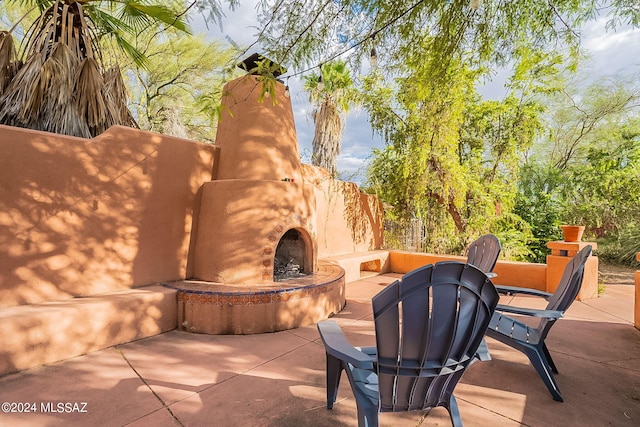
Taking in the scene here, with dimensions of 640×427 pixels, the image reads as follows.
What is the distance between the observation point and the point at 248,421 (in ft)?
6.62

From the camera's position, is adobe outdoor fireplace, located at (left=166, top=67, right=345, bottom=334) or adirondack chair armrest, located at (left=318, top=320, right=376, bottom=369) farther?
adobe outdoor fireplace, located at (left=166, top=67, right=345, bottom=334)

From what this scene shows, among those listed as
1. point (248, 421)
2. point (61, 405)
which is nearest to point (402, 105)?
point (248, 421)

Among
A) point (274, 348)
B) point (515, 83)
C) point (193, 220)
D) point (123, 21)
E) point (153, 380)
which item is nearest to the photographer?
point (153, 380)

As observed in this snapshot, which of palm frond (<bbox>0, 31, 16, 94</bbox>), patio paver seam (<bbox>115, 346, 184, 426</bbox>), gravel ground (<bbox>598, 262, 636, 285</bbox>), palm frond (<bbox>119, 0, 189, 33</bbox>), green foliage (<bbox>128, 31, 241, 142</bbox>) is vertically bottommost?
patio paver seam (<bbox>115, 346, 184, 426</bbox>)

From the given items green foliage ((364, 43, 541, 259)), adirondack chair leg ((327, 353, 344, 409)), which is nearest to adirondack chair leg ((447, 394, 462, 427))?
adirondack chair leg ((327, 353, 344, 409))

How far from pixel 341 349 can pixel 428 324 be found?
0.54 metres

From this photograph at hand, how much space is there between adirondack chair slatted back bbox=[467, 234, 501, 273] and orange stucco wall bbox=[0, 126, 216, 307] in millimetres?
4319

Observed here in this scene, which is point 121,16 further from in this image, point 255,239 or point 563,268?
point 563,268

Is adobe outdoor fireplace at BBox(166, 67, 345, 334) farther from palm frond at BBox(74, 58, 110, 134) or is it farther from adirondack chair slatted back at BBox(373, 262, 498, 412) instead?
adirondack chair slatted back at BBox(373, 262, 498, 412)

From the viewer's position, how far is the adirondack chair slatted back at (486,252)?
3.71 m

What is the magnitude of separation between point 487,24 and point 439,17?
1.62 ft

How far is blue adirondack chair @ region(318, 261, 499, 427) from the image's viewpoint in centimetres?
151

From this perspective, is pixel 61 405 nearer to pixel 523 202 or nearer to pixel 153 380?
pixel 153 380

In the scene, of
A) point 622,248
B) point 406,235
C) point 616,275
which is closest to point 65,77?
point 406,235
